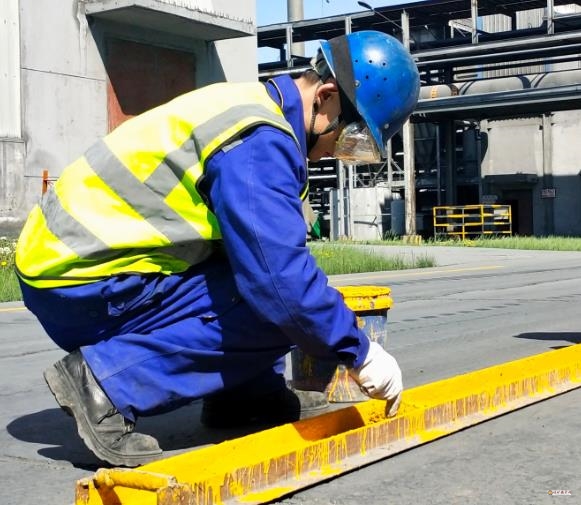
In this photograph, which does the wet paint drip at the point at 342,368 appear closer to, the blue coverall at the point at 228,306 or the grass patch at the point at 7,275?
the blue coverall at the point at 228,306

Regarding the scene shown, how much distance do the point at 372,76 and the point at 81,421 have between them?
5.15ft

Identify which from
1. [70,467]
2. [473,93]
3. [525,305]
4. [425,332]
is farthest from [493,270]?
[473,93]

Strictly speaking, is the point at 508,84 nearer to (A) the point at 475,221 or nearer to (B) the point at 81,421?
(A) the point at 475,221

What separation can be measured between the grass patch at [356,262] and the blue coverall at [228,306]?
14.3 metres

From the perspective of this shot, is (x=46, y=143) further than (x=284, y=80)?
Yes

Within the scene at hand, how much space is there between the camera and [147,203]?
10.7 ft

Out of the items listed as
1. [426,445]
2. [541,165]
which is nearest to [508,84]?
[541,165]

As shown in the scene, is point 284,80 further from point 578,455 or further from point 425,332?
point 425,332

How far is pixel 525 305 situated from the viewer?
34.6ft

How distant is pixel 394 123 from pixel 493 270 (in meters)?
15.0

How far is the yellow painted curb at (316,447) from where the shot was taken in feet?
8.72

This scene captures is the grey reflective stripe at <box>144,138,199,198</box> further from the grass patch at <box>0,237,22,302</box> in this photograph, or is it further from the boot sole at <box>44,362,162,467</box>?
the grass patch at <box>0,237,22,302</box>

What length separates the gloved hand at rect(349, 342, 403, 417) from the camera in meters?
3.29

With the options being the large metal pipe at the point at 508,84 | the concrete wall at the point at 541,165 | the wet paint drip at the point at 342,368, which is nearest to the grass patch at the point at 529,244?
the large metal pipe at the point at 508,84
